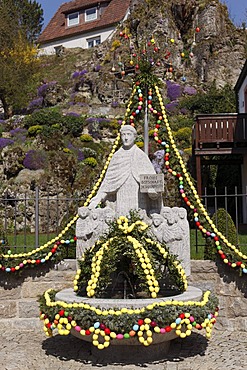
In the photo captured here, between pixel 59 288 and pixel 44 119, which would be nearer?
pixel 59 288

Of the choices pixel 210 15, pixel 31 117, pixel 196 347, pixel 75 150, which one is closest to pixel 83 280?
pixel 196 347

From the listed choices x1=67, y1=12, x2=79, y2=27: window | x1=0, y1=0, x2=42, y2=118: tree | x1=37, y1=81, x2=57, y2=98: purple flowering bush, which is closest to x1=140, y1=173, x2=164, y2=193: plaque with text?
x1=0, y1=0, x2=42, y2=118: tree

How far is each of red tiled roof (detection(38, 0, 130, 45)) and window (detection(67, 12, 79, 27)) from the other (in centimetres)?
43

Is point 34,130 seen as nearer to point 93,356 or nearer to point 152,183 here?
point 152,183

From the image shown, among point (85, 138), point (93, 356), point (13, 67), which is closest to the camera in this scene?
point (93, 356)

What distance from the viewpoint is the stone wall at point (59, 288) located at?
6.76 metres

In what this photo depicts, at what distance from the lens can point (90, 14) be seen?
4412cm

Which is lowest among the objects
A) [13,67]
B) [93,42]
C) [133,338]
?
[133,338]

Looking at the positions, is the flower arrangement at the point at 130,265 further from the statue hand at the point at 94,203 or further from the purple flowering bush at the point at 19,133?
the purple flowering bush at the point at 19,133

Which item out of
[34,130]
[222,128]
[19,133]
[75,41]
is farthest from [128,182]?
[75,41]

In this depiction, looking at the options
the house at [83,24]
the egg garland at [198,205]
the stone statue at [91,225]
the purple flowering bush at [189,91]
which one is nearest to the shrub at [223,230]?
the egg garland at [198,205]

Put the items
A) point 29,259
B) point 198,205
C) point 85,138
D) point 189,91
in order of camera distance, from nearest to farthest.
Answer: point 29,259, point 198,205, point 85,138, point 189,91

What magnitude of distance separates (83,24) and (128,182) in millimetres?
41023

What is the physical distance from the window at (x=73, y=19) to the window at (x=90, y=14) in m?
1.24
